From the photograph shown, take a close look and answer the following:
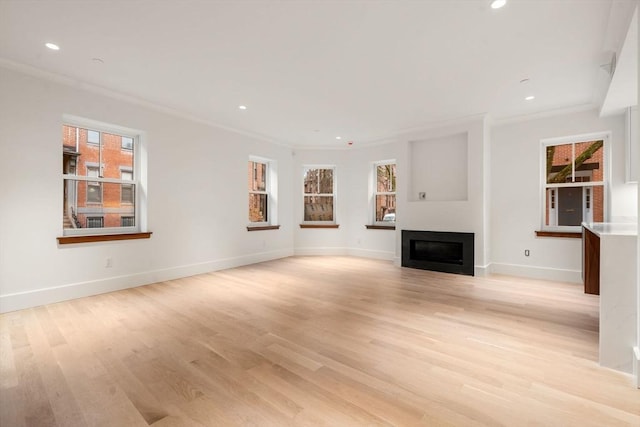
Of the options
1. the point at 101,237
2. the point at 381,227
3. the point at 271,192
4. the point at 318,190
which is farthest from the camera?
the point at 318,190

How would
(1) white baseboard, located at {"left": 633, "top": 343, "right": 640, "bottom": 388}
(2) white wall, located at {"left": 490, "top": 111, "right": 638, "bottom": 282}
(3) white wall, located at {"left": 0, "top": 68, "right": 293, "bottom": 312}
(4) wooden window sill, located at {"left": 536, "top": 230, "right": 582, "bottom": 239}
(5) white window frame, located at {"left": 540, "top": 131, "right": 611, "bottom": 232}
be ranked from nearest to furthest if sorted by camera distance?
1. (1) white baseboard, located at {"left": 633, "top": 343, "right": 640, "bottom": 388}
2. (3) white wall, located at {"left": 0, "top": 68, "right": 293, "bottom": 312}
3. (2) white wall, located at {"left": 490, "top": 111, "right": 638, "bottom": 282}
4. (5) white window frame, located at {"left": 540, "top": 131, "right": 611, "bottom": 232}
5. (4) wooden window sill, located at {"left": 536, "top": 230, "right": 582, "bottom": 239}

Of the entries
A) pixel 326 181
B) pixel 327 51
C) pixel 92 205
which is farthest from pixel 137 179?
pixel 326 181

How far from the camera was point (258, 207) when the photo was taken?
615 cm

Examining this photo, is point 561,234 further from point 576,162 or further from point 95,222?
point 95,222

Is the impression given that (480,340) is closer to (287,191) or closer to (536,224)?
(536,224)

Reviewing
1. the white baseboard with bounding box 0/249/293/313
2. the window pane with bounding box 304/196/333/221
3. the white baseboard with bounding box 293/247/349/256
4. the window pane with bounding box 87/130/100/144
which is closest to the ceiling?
the window pane with bounding box 87/130/100/144

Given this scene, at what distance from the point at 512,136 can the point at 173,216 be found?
225 inches

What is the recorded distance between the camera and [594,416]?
1.48 meters

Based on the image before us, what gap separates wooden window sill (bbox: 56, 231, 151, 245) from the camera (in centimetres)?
336

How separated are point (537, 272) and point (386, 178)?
10.7 ft

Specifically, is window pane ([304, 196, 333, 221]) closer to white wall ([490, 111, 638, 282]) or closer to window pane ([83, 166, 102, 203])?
white wall ([490, 111, 638, 282])

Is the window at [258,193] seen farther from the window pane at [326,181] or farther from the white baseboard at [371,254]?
the white baseboard at [371,254]

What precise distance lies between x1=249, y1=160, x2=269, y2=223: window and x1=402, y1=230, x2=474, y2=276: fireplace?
3.02 metres

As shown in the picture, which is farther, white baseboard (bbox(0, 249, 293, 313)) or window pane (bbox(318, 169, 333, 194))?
window pane (bbox(318, 169, 333, 194))
